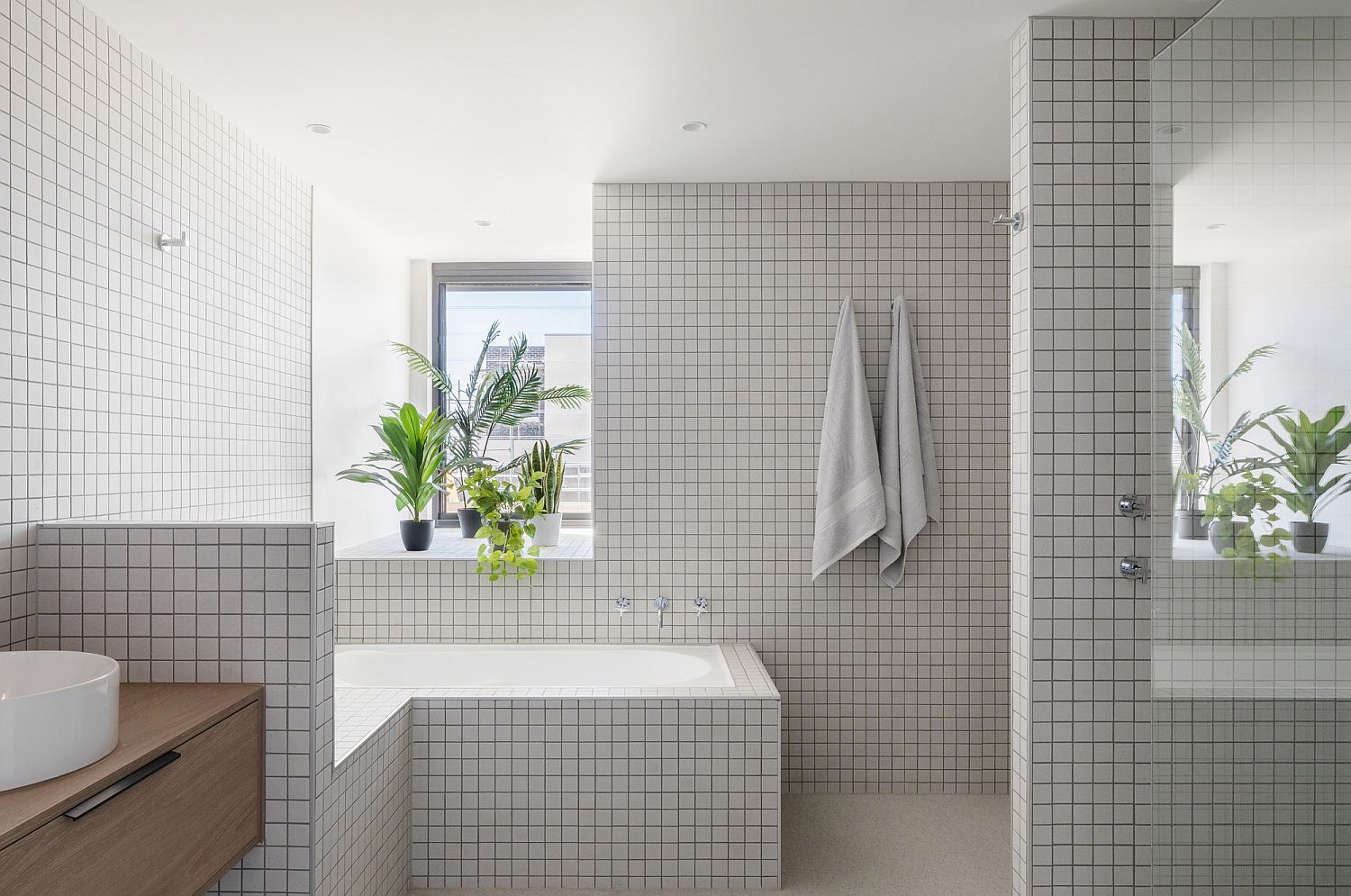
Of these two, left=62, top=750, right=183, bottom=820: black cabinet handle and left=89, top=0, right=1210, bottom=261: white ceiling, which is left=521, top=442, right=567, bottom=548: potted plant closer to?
left=89, top=0, right=1210, bottom=261: white ceiling

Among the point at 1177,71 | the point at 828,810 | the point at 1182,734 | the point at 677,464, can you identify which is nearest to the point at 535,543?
the point at 677,464

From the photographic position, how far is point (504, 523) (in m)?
3.28

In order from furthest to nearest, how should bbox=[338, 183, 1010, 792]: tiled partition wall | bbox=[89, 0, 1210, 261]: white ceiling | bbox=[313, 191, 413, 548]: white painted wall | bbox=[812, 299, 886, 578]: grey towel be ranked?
1. bbox=[313, 191, 413, 548]: white painted wall
2. bbox=[338, 183, 1010, 792]: tiled partition wall
3. bbox=[812, 299, 886, 578]: grey towel
4. bbox=[89, 0, 1210, 261]: white ceiling

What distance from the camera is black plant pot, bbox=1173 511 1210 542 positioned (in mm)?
1791

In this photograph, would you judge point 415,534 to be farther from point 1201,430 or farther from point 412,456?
point 1201,430

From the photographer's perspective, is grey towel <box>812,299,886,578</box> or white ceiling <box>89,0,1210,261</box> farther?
grey towel <box>812,299,886,578</box>

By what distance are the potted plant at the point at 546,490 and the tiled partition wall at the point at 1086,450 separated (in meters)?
1.95

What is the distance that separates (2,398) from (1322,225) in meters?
2.60

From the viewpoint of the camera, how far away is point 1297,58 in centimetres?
154

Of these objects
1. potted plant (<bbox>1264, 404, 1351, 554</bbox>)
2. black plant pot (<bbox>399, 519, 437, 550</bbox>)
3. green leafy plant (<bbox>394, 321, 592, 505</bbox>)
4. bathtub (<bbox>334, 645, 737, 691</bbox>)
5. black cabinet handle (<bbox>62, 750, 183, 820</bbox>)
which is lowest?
bathtub (<bbox>334, 645, 737, 691</bbox>)

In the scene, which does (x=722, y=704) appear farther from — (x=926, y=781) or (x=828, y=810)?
(x=926, y=781)

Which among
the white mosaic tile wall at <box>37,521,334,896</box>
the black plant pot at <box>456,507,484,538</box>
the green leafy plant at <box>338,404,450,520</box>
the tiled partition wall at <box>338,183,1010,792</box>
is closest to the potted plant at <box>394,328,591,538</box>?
the black plant pot at <box>456,507,484,538</box>

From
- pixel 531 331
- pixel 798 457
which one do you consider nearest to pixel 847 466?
pixel 798 457

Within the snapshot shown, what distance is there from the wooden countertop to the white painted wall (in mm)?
1618
